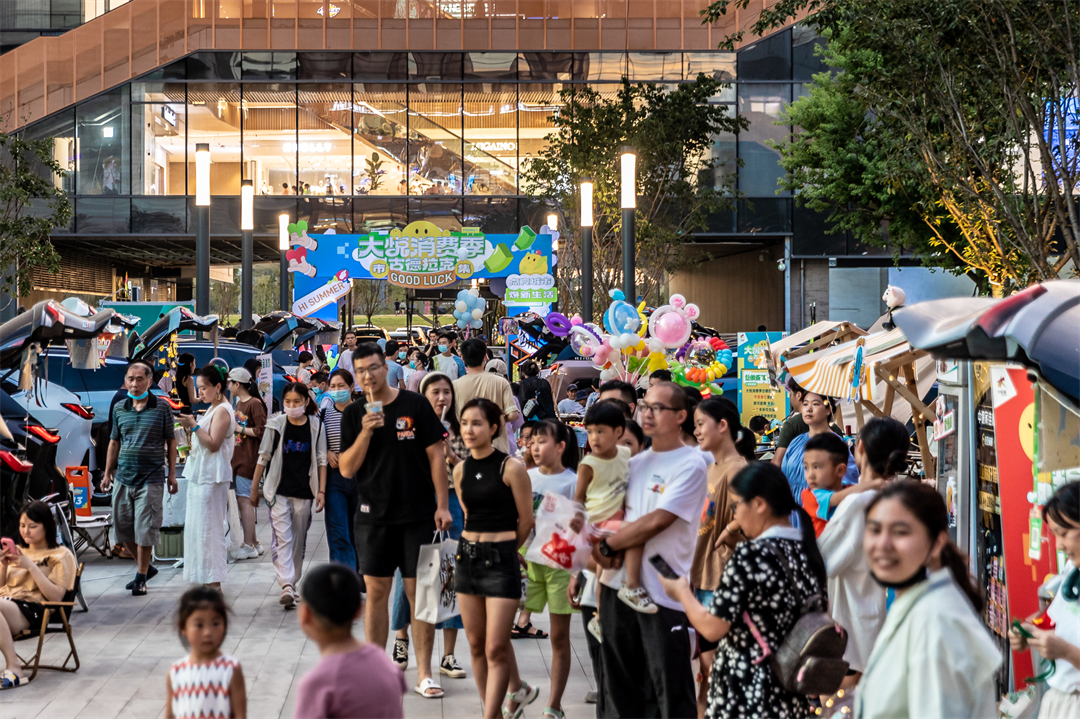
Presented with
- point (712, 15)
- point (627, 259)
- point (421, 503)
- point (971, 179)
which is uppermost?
point (712, 15)

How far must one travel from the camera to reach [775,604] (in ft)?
11.4

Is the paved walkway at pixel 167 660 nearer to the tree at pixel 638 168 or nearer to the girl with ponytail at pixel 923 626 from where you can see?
the girl with ponytail at pixel 923 626

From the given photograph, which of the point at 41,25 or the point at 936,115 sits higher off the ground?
the point at 41,25

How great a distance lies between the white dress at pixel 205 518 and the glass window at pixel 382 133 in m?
25.4

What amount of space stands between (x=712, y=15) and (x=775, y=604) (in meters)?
9.72

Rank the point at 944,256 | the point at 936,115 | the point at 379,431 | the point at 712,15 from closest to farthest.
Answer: the point at 379,431
the point at 936,115
the point at 712,15
the point at 944,256

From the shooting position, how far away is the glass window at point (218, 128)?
3297 centimetres

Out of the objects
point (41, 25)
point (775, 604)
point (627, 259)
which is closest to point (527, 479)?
point (775, 604)

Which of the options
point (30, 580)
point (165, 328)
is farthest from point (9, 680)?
point (165, 328)

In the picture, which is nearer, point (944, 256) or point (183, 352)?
point (183, 352)

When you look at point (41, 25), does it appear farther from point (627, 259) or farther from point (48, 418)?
point (627, 259)

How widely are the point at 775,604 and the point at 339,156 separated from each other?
103 feet

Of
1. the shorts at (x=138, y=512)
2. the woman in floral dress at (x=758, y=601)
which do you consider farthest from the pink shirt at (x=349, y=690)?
the shorts at (x=138, y=512)

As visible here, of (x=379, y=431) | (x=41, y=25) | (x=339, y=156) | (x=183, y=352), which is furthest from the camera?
(x=41, y=25)
